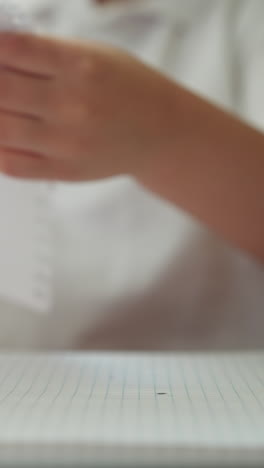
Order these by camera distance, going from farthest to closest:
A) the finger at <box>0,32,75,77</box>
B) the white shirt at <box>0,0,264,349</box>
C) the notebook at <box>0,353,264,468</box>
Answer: the white shirt at <box>0,0,264,349</box>
the finger at <box>0,32,75,77</box>
the notebook at <box>0,353,264,468</box>

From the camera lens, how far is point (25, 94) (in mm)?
320

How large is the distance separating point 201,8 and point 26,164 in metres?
0.29

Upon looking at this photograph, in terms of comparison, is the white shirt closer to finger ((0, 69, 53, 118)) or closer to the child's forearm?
the child's forearm

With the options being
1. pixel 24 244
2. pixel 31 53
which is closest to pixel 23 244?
pixel 24 244

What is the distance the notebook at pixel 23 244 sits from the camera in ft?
1.19

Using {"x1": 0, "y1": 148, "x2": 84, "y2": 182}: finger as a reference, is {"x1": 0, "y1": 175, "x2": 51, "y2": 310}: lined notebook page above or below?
below

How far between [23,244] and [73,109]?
9 cm

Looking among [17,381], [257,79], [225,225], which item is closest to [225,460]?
[17,381]

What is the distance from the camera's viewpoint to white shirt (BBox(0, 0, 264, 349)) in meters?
0.43

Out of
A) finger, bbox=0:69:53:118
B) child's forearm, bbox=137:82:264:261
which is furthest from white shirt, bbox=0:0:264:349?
finger, bbox=0:69:53:118

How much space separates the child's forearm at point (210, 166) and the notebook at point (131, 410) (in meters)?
0.09

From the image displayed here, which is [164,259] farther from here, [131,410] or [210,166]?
[131,410]

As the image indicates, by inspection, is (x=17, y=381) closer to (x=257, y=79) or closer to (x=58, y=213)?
(x=58, y=213)

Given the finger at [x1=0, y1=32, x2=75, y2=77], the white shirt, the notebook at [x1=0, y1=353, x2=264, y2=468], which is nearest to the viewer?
the notebook at [x1=0, y1=353, x2=264, y2=468]
